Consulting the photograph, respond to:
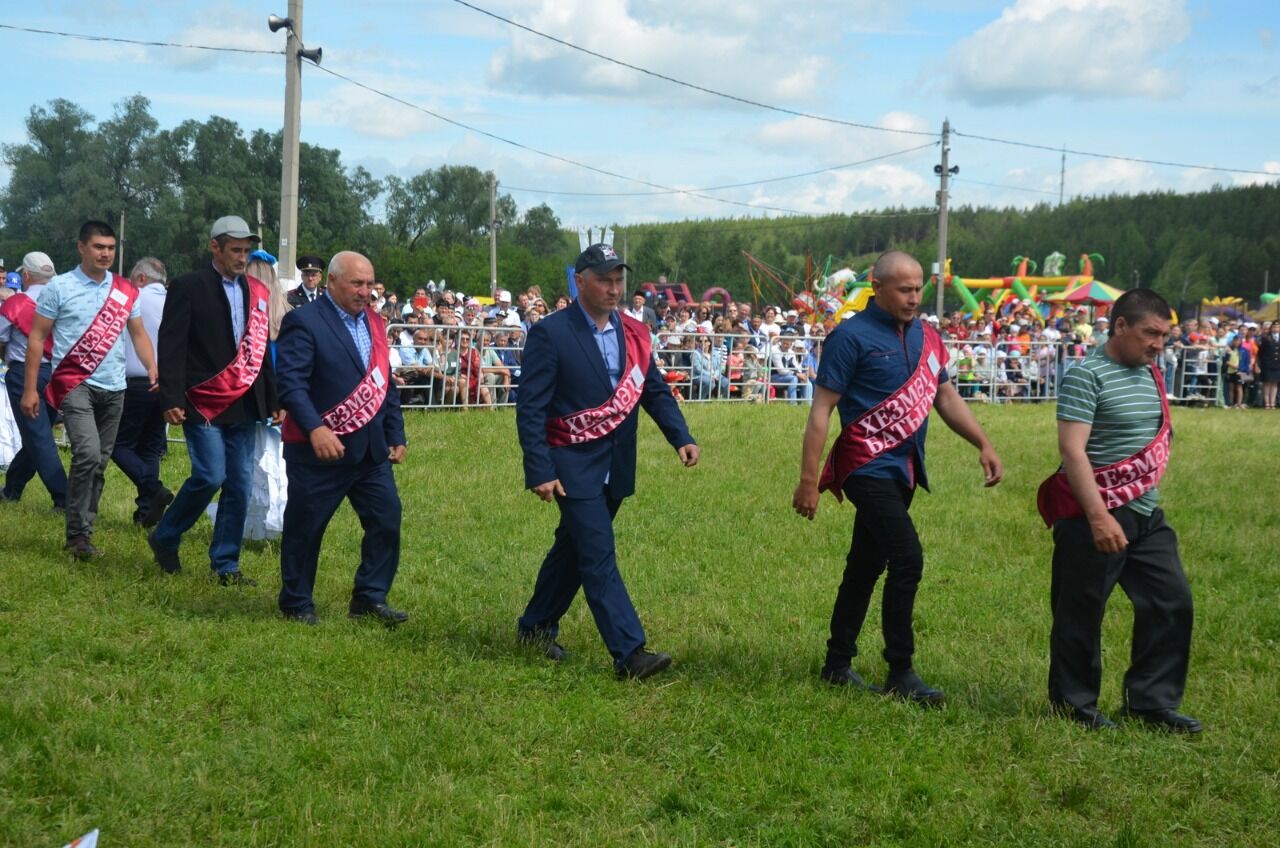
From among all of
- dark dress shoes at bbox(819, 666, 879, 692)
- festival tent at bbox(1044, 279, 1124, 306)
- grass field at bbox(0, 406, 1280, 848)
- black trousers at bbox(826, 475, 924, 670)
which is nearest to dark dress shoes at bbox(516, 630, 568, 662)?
grass field at bbox(0, 406, 1280, 848)

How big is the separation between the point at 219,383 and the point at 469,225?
107 metres

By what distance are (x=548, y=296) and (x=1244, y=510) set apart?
77.3 meters

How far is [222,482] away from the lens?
7898mm

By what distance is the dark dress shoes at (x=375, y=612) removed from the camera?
703 centimetres

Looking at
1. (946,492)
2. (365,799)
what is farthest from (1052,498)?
(946,492)

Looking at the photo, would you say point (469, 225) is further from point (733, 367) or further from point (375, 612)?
point (375, 612)

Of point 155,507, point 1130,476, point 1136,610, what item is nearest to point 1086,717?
point 1136,610

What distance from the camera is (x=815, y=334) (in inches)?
999

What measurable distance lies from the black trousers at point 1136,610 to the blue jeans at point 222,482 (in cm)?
478

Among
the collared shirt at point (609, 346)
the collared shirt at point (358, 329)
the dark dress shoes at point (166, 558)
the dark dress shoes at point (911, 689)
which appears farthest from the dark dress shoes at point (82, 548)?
the dark dress shoes at point (911, 689)

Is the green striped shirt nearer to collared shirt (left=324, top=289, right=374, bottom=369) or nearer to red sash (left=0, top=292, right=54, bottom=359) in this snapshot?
collared shirt (left=324, top=289, right=374, bottom=369)

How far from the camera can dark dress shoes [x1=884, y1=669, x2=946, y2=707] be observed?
19.2 ft

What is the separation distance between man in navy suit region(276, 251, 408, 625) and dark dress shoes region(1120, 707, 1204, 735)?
3784 millimetres

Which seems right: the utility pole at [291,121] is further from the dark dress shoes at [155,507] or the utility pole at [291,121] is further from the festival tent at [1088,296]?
the festival tent at [1088,296]
